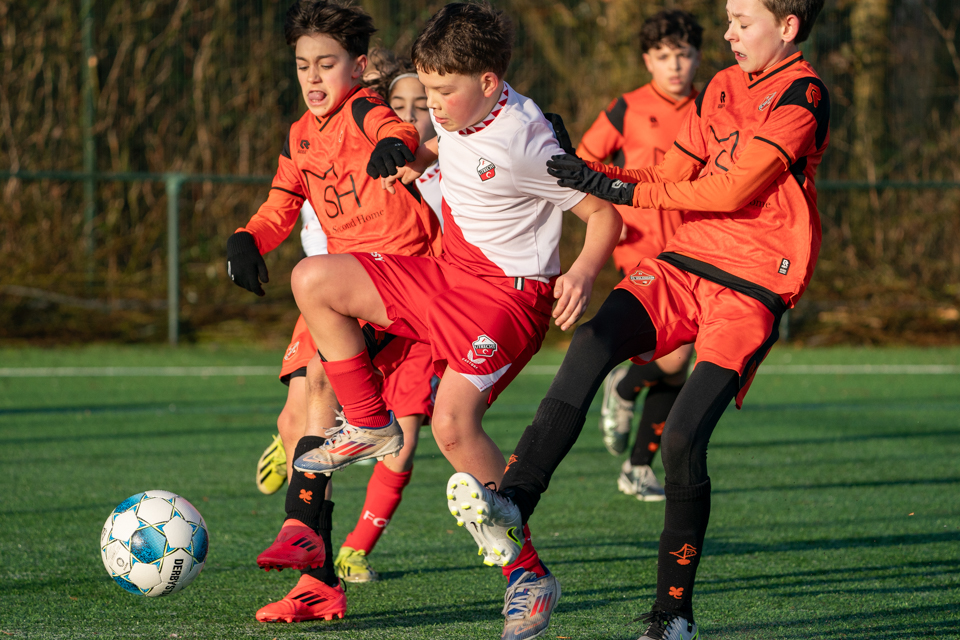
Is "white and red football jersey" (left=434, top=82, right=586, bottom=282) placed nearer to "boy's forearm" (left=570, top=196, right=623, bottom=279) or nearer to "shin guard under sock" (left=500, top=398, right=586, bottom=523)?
"boy's forearm" (left=570, top=196, right=623, bottom=279)

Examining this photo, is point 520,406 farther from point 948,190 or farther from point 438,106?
point 948,190

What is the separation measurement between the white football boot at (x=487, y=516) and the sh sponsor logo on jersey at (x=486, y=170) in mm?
978

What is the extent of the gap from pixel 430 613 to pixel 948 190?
9.09m

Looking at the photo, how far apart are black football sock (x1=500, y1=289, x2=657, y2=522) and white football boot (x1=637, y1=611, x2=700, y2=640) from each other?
463 millimetres

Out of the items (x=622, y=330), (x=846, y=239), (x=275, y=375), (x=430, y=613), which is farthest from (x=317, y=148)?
(x=846, y=239)

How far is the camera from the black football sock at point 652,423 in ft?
16.6

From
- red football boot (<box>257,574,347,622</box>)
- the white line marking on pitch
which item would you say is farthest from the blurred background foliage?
red football boot (<box>257,574,347,622</box>)

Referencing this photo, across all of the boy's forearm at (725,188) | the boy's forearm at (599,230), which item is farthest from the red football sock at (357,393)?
the boy's forearm at (725,188)

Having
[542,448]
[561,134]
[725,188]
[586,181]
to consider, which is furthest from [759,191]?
[542,448]

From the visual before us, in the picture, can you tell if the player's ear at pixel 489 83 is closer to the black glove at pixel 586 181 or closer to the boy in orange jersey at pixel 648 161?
the black glove at pixel 586 181

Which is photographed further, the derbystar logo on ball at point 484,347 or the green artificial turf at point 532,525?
the green artificial turf at point 532,525

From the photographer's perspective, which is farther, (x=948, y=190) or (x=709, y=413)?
(x=948, y=190)

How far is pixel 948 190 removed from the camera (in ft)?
35.1

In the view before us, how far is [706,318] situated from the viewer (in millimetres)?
3082
